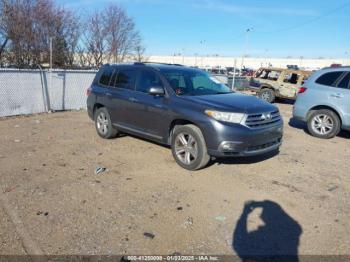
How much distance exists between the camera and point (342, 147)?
7.99 meters

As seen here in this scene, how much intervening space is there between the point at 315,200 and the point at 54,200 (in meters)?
3.62

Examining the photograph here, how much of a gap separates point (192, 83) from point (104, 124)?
2.53 meters

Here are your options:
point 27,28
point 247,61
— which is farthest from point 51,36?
point 247,61

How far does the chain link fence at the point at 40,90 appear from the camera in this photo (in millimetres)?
10602

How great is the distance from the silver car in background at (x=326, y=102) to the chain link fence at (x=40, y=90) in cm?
796

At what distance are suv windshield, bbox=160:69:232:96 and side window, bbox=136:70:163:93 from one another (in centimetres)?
19

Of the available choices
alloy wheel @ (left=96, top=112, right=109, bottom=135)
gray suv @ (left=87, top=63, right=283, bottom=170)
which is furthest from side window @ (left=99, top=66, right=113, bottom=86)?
alloy wheel @ (left=96, top=112, right=109, bottom=135)

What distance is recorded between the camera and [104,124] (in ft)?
25.8

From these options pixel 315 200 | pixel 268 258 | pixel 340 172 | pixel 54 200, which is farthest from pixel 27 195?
pixel 340 172

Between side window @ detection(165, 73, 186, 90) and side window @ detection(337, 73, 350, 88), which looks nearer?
side window @ detection(165, 73, 186, 90)

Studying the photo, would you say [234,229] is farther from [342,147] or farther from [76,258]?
[342,147]

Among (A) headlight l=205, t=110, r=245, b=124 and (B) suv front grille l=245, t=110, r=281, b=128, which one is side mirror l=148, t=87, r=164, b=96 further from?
(B) suv front grille l=245, t=110, r=281, b=128

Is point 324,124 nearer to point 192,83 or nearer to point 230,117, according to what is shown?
point 192,83

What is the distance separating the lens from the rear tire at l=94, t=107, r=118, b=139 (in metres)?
7.68
